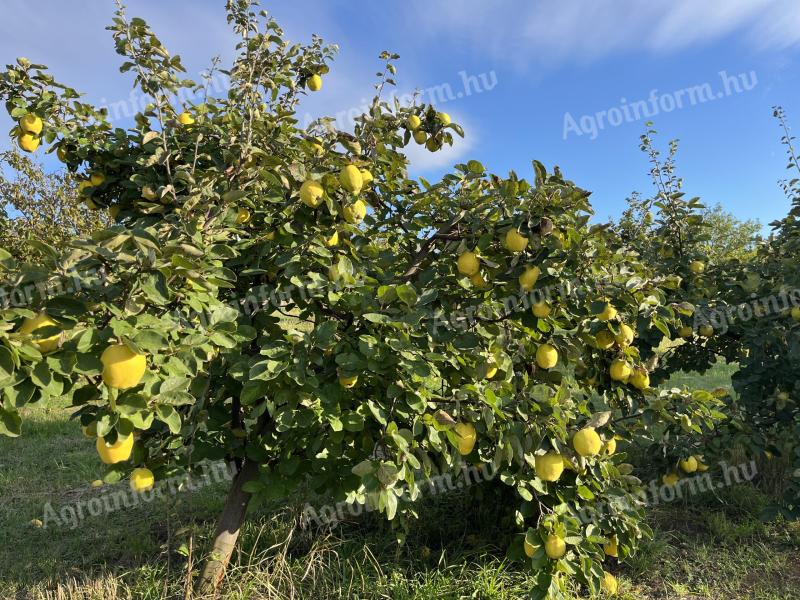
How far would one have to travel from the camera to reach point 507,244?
6.35 feet

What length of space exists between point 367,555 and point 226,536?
30.8 inches

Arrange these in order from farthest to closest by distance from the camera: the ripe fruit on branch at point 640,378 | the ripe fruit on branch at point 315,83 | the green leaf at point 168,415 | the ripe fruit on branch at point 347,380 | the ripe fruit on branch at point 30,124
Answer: the ripe fruit on branch at point 315,83 < the ripe fruit on branch at point 640,378 < the ripe fruit on branch at point 30,124 < the ripe fruit on branch at point 347,380 < the green leaf at point 168,415

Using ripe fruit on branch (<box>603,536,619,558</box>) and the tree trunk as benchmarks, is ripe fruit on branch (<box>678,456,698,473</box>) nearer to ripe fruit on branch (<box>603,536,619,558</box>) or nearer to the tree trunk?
ripe fruit on branch (<box>603,536,619,558</box>)

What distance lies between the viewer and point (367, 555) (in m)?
2.82

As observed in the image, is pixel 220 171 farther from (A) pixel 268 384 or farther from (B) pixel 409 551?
(B) pixel 409 551

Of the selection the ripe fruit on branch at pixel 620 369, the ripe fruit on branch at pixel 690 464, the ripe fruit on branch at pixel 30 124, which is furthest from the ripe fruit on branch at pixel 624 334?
the ripe fruit on branch at pixel 30 124

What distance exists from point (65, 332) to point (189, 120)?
1714mm

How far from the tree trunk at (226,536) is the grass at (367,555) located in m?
0.09

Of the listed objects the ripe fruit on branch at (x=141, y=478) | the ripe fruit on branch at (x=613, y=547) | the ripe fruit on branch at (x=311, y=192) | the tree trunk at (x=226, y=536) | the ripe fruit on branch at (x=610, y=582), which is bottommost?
the ripe fruit on branch at (x=610, y=582)

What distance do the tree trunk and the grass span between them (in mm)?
90

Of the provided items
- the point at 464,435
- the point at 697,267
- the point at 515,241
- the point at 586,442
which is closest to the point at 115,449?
the point at 464,435

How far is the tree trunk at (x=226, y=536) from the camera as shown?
7.89 ft

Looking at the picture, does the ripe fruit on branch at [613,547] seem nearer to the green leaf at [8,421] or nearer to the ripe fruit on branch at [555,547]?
the ripe fruit on branch at [555,547]

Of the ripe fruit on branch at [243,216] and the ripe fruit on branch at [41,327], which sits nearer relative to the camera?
the ripe fruit on branch at [41,327]
